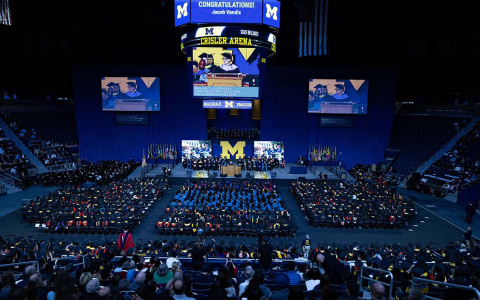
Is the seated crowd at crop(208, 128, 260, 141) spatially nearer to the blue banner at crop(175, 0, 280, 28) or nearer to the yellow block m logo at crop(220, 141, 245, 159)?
the yellow block m logo at crop(220, 141, 245, 159)

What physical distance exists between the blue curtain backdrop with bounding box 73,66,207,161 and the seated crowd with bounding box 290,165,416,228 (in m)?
17.5

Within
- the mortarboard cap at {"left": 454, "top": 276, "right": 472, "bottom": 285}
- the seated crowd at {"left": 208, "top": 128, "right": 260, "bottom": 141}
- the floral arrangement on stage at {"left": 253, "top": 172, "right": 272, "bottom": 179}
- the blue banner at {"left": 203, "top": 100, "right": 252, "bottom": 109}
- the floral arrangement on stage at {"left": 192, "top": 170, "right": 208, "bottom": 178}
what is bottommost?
the floral arrangement on stage at {"left": 253, "top": 172, "right": 272, "bottom": 179}

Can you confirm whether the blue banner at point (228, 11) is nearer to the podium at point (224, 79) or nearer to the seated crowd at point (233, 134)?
the podium at point (224, 79)

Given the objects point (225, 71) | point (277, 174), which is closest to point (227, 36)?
point (225, 71)

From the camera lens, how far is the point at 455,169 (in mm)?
26734

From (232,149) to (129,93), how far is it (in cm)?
1370

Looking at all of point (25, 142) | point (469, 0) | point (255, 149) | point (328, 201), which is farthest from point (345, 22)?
point (25, 142)

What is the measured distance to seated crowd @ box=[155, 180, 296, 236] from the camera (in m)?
16.4

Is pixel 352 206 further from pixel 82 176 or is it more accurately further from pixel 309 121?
pixel 82 176

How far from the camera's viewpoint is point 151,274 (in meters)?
6.50

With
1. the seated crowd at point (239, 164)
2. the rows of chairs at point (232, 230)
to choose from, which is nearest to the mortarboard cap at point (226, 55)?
the seated crowd at point (239, 164)

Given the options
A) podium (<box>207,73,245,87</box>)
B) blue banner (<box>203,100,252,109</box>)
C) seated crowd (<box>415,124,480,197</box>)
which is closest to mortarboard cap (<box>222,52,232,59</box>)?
podium (<box>207,73,245,87</box>)

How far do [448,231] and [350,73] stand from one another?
21.4m

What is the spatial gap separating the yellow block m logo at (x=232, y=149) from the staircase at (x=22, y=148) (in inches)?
737
